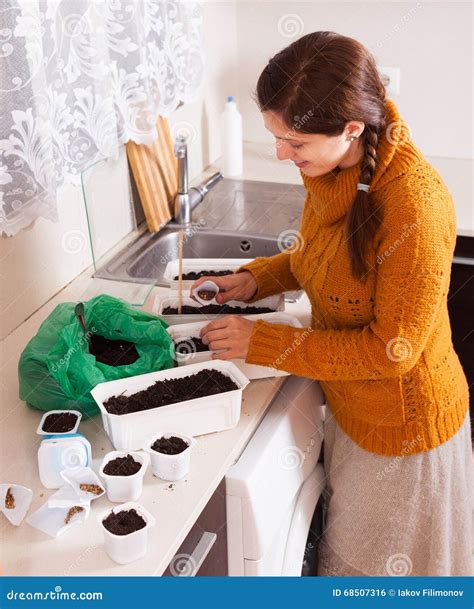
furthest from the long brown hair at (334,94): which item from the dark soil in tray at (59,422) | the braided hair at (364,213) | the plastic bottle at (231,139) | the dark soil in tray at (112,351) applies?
Answer: the plastic bottle at (231,139)

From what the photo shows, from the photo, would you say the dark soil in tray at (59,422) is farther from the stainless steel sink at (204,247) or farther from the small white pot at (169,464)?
the stainless steel sink at (204,247)

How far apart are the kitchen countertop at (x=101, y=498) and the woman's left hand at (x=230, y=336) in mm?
108

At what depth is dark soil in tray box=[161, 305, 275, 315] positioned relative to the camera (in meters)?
1.70

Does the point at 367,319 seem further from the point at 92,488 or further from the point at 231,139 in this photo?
the point at 231,139

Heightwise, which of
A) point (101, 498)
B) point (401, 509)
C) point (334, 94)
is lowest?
point (401, 509)

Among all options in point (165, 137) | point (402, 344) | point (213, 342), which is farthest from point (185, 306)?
point (165, 137)

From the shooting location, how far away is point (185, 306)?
1.72 metres

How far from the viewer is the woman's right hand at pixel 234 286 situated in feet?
5.68

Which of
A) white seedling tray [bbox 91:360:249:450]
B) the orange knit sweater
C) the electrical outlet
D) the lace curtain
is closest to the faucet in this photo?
the lace curtain

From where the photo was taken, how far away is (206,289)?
1746mm

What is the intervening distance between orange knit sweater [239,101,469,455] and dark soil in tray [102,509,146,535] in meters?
0.41

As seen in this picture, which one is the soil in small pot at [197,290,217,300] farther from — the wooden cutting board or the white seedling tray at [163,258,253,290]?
the wooden cutting board

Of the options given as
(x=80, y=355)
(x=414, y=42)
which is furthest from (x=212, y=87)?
(x=80, y=355)

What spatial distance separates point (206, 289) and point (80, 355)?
1.33 ft
